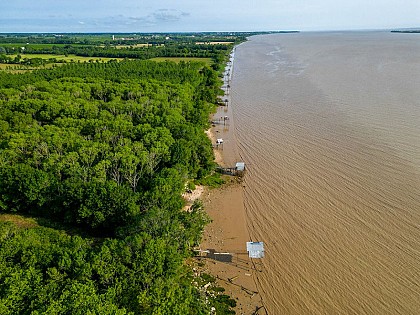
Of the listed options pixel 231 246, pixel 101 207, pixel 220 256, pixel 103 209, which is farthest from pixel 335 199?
pixel 101 207

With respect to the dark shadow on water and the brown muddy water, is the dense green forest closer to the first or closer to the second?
the dark shadow on water

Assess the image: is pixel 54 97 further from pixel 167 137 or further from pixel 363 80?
pixel 363 80

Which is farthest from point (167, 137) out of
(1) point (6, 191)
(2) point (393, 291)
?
(2) point (393, 291)

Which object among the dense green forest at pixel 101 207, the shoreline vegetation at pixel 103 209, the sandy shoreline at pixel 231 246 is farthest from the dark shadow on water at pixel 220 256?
the dense green forest at pixel 101 207

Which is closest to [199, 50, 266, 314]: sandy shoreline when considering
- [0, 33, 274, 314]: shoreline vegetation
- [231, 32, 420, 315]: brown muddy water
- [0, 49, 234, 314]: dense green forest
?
[231, 32, 420, 315]: brown muddy water

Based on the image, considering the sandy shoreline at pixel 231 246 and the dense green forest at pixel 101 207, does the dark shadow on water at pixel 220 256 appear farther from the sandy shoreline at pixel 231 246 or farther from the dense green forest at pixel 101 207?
the dense green forest at pixel 101 207

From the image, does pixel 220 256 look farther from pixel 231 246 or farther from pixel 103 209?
pixel 103 209

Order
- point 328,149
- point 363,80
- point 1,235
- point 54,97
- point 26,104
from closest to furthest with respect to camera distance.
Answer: point 1,235
point 328,149
point 26,104
point 54,97
point 363,80
